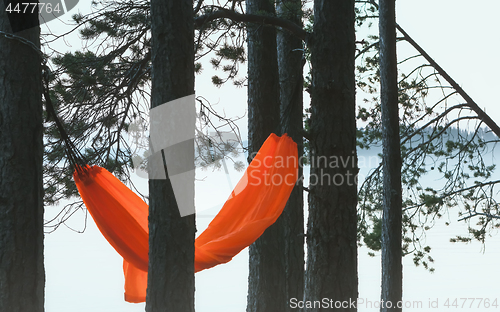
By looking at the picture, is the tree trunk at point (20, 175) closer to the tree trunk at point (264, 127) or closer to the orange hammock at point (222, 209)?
the orange hammock at point (222, 209)

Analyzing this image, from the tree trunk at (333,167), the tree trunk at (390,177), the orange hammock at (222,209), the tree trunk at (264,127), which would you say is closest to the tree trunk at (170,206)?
the orange hammock at (222,209)

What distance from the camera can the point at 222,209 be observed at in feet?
9.18

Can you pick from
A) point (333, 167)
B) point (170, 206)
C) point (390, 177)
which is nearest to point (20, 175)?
point (170, 206)

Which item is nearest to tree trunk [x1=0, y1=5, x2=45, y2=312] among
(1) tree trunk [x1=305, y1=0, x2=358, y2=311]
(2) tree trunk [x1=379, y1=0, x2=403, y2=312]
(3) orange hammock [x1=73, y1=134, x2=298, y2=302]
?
(3) orange hammock [x1=73, y1=134, x2=298, y2=302]

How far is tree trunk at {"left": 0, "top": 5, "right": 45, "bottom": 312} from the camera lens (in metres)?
2.04

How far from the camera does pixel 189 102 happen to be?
230cm

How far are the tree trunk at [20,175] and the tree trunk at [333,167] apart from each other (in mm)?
1406

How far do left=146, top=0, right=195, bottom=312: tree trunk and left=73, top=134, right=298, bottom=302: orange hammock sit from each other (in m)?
0.32

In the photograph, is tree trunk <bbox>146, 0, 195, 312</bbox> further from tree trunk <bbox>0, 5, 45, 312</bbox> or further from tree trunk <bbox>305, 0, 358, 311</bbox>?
tree trunk <bbox>305, 0, 358, 311</bbox>

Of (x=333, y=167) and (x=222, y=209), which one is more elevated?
(x=333, y=167)

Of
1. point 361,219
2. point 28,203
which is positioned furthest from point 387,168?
point 28,203

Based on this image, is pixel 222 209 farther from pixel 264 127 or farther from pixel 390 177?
pixel 390 177

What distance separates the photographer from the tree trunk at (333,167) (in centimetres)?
252

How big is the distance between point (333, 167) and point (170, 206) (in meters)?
0.91
